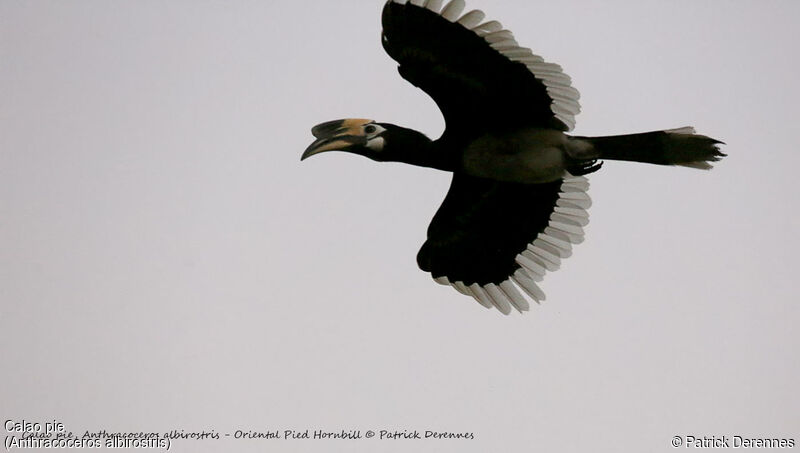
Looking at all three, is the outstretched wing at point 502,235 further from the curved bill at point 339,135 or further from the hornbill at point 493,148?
the curved bill at point 339,135

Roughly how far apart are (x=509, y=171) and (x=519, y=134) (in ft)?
0.50

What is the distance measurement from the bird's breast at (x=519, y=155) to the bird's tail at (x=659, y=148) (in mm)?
96

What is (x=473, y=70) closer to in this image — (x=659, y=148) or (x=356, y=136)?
(x=356, y=136)

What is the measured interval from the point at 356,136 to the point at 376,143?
3.1 inches

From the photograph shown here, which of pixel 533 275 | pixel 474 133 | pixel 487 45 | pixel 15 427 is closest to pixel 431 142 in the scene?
pixel 474 133

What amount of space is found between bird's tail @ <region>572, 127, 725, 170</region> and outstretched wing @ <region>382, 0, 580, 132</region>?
132mm

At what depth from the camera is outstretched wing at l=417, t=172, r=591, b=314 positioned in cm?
434

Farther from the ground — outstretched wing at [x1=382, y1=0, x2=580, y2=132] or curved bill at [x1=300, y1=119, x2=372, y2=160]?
outstretched wing at [x1=382, y1=0, x2=580, y2=132]

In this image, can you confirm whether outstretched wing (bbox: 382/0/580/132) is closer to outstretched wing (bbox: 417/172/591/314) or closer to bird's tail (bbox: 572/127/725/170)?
bird's tail (bbox: 572/127/725/170)

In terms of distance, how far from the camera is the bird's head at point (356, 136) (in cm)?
400

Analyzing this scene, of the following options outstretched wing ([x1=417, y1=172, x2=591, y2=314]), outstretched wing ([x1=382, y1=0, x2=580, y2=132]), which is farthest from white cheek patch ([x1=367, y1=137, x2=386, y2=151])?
outstretched wing ([x1=417, y1=172, x2=591, y2=314])

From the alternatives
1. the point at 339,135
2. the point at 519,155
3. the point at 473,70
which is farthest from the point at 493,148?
the point at 339,135

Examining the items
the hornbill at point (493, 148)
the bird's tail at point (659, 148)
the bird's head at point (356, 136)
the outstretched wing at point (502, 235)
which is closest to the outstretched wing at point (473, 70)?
the hornbill at point (493, 148)

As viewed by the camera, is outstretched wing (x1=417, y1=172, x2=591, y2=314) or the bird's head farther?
outstretched wing (x1=417, y1=172, x2=591, y2=314)
